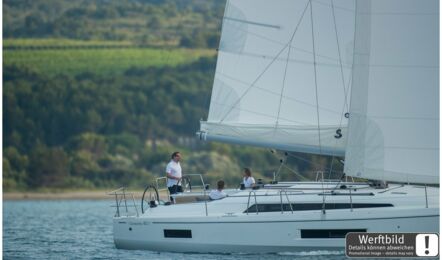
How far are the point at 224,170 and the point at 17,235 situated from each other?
38719 millimetres

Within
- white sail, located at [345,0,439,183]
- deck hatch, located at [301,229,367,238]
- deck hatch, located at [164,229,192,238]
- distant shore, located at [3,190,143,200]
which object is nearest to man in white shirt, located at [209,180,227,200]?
deck hatch, located at [164,229,192,238]

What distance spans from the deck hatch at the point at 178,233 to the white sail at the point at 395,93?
340 centimetres

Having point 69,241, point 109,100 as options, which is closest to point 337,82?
point 69,241

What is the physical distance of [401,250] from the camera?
2114cm

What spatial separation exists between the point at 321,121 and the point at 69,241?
7.30 meters

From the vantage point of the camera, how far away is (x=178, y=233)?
85.9ft

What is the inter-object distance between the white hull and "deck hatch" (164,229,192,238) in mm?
37

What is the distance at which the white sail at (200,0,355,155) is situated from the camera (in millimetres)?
27094

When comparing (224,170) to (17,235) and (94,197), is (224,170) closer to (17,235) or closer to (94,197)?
(94,197)

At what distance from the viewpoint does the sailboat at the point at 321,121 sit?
24.5 meters

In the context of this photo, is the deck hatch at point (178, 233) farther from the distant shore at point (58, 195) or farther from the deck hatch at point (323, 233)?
the distant shore at point (58, 195)

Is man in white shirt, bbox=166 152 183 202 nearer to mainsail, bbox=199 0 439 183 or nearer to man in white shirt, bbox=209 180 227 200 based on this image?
man in white shirt, bbox=209 180 227 200

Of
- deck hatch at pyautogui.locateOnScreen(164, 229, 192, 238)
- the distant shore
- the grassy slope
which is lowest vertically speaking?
the distant shore

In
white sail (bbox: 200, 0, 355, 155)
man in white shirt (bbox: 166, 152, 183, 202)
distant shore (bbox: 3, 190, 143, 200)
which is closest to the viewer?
man in white shirt (bbox: 166, 152, 183, 202)
